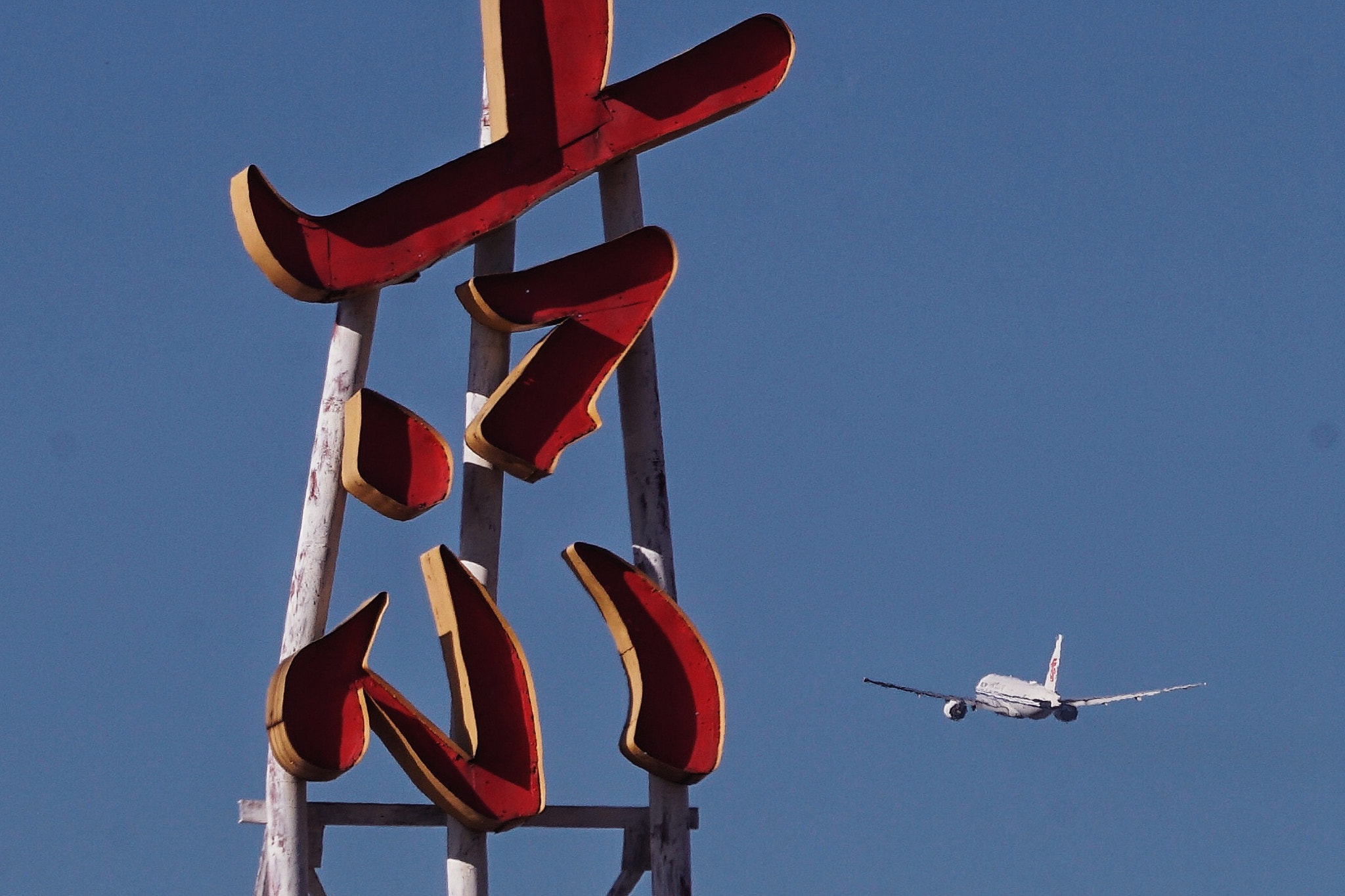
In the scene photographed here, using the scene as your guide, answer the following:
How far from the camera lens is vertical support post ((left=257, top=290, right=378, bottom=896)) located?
1856 centimetres

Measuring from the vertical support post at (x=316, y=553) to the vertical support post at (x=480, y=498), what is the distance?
0.97 meters

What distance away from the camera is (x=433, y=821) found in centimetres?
1928

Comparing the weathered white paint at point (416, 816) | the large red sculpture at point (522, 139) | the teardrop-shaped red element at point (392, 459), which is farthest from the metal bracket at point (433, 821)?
the large red sculpture at point (522, 139)

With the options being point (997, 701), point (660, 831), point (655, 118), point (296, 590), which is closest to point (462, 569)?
point (296, 590)

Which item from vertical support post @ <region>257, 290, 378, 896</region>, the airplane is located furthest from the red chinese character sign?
the airplane

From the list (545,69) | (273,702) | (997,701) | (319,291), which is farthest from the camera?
(997,701)

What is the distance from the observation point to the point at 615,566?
65.5ft

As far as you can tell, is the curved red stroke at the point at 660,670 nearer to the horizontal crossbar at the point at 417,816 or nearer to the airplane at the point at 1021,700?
the horizontal crossbar at the point at 417,816

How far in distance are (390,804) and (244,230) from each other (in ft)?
14.2

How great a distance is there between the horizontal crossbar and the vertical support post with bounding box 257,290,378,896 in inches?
9.6

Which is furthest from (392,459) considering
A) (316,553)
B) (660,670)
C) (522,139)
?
(522,139)

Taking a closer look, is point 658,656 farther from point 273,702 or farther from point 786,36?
point 786,36

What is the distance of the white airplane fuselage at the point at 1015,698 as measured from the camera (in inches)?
3767

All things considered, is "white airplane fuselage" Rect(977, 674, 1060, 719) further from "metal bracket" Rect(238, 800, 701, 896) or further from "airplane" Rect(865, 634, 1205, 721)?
"metal bracket" Rect(238, 800, 701, 896)
